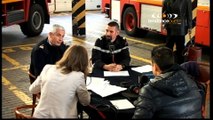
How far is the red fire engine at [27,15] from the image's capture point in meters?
10.8

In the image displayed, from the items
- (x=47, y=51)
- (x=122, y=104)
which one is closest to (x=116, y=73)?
(x=47, y=51)

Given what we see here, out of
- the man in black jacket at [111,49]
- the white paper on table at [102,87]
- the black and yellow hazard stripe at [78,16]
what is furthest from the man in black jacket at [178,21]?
the black and yellow hazard stripe at [78,16]

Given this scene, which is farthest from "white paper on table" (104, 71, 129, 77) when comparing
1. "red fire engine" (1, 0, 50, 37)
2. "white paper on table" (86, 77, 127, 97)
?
"red fire engine" (1, 0, 50, 37)

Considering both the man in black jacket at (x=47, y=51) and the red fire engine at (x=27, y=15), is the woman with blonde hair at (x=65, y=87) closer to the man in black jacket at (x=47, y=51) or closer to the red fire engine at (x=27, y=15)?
the man in black jacket at (x=47, y=51)

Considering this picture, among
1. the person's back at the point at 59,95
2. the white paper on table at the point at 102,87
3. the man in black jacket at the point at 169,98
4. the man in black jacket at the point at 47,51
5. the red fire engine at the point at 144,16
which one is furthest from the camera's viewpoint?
the red fire engine at the point at 144,16

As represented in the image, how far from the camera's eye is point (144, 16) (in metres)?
11.0

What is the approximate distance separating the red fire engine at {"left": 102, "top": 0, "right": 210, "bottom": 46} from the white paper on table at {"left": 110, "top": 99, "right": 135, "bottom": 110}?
17.3 ft

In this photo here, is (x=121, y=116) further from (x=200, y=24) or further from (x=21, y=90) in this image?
(x=200, y=24)

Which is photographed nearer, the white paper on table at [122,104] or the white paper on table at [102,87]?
the white paper on table at [122,104]

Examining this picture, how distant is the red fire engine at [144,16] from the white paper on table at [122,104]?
527 cm

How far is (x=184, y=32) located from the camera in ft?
26.4

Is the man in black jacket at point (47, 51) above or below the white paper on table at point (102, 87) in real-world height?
above

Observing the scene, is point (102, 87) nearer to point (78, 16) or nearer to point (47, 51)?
point (47, 51)

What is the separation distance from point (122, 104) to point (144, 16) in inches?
294
